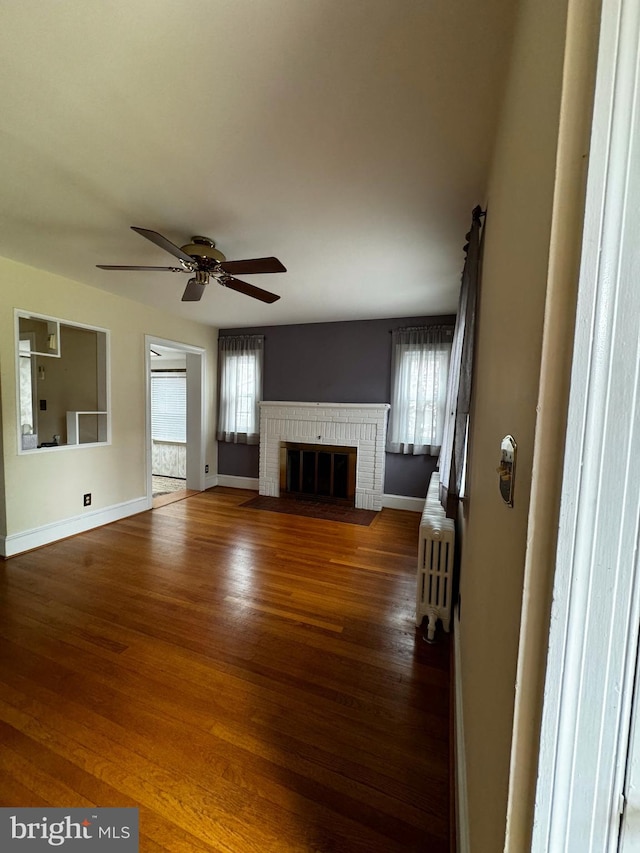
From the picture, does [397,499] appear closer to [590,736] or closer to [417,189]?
[417,189]

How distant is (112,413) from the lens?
12.3 ft

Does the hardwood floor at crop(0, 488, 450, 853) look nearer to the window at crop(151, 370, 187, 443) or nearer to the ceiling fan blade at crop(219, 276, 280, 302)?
the ceiling fan blade at crop(219, 276, 280, 302)

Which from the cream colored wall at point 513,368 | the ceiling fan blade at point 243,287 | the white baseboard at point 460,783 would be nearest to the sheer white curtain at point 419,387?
the ceiling fan blade at point 243,287

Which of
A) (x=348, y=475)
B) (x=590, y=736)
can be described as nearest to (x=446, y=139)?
(x=590, y=736)

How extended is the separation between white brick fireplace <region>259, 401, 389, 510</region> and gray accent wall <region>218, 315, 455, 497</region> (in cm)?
19

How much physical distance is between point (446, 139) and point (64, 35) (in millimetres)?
1363

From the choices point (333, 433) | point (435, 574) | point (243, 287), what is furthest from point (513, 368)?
point (333, 433)

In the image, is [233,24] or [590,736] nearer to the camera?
[590,736]

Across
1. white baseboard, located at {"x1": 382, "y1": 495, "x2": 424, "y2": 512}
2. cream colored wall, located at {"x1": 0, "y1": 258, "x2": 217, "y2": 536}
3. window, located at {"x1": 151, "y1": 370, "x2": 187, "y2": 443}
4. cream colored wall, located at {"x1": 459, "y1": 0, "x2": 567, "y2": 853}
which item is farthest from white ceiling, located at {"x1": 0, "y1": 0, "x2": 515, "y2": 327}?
window, located at {"x1": 151, "y1": 370, "x2": 187, "y2": 443}

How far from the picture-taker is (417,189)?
5.80 ft

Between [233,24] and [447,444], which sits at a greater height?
[233,24]

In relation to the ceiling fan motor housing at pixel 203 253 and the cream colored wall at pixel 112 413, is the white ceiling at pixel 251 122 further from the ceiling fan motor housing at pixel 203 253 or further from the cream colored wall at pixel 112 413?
the cream colored wall at pixel 112 413

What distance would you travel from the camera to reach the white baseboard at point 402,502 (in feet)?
14.3

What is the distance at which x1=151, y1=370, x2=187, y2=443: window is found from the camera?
6191 millimetres
